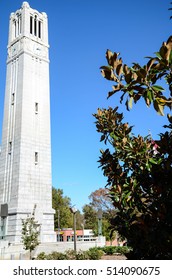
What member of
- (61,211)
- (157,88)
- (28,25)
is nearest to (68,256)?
(157,88)

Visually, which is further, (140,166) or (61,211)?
(61,211)

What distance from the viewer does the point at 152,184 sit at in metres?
4.07

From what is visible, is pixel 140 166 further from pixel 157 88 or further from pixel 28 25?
pixel 28 25

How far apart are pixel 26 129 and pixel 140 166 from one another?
1354 inches

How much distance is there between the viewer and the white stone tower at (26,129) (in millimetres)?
35344

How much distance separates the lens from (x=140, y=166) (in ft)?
15.0

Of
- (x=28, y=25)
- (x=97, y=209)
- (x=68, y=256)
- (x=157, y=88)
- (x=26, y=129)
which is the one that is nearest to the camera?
(x=157, y=88)

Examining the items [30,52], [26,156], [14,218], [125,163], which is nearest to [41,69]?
[30,52]

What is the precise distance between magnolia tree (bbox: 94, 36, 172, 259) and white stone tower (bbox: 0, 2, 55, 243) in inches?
1212

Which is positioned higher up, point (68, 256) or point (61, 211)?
point (61, 211)

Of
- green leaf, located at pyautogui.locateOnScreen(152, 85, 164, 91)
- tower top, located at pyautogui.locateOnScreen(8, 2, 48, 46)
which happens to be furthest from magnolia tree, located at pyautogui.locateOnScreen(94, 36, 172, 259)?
tower top, located at pyautogui.locateOnScreen(8, 2, 48, 46)

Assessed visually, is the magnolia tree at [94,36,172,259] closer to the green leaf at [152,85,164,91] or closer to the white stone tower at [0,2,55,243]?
the green leaf at [152,85,164,91]
